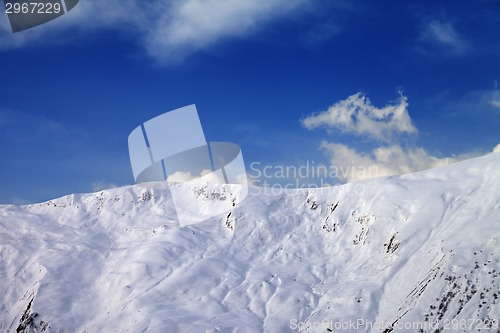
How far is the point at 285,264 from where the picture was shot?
13612 cm

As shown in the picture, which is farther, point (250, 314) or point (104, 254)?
point (104, 254)

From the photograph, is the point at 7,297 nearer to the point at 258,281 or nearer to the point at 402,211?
the point at 258,281

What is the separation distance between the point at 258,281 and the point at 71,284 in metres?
62.2

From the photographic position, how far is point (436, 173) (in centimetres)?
13588

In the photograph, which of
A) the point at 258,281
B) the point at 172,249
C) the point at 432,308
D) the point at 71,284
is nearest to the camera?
the point at 432,308

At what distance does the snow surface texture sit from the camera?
287 feet

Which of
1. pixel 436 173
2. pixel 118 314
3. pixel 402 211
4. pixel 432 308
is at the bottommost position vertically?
pixel 432 308

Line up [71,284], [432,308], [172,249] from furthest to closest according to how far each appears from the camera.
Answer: [172,249]
[71,284]
[432,308]

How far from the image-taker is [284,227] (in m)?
154

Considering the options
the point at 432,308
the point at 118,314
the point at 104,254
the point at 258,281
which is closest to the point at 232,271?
the point at 258,281

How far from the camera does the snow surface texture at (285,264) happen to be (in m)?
87.4

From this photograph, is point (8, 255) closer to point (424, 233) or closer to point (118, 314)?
point (118, 314)

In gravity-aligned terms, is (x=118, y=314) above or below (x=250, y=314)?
above

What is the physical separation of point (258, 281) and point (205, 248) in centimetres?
2992
